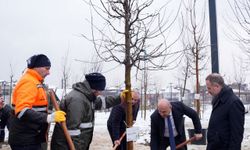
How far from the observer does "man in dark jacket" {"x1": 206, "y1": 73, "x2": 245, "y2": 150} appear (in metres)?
4.33

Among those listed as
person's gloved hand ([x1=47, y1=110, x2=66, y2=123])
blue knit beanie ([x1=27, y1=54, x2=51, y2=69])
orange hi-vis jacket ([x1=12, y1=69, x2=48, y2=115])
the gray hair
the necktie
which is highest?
blue knit beanie ([x1=27, y1=54, x2=51, y2=69])

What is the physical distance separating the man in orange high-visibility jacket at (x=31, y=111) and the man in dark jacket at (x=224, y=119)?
1890 millimetres

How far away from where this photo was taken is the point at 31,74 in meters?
4.11

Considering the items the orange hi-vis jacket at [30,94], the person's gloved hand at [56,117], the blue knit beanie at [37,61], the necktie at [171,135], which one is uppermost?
the blue knit beanie at [37,61]

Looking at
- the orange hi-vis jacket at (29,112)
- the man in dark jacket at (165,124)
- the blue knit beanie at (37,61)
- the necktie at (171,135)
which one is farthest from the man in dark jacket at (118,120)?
the blue knit beanie at (37,61)

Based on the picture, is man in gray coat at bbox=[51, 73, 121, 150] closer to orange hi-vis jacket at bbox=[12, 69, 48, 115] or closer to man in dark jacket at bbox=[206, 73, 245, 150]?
orange hi-vis jacket at bbox=[12, 69, 48, 115]

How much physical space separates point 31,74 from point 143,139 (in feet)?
25.8

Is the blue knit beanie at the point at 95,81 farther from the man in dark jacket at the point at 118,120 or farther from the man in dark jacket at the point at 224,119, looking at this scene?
the man in dark jacket at the point at 118,120

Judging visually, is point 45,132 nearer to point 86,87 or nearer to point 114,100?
point 86,87

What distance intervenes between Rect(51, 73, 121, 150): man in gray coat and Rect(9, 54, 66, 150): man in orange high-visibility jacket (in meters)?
0.24

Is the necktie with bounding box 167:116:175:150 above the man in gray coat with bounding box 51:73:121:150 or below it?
below

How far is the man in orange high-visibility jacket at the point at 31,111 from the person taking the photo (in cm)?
383

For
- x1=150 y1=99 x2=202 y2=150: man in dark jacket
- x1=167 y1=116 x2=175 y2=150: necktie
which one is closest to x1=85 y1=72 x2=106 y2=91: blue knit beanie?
x1=150 y1=99 x2=202 y2=150: man in dark jacket

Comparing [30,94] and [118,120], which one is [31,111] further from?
[118,120]
